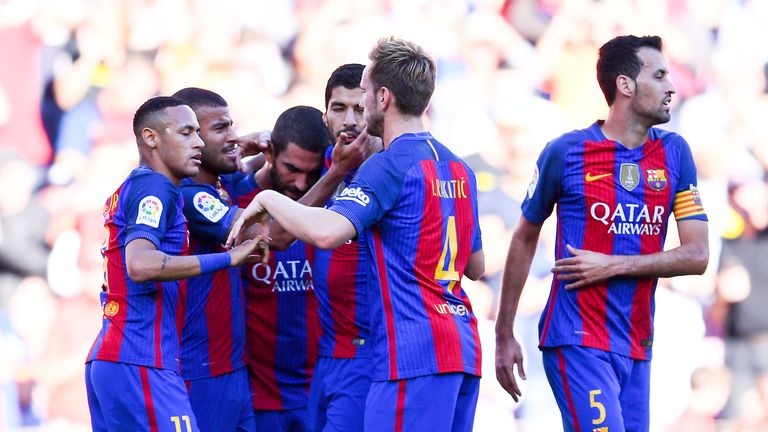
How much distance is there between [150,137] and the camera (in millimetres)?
4891

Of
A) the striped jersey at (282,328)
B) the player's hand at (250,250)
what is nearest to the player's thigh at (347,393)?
the striped jersey at (282,328)

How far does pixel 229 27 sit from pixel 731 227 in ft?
12.6

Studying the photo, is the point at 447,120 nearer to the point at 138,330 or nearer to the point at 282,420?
the point at 282,420

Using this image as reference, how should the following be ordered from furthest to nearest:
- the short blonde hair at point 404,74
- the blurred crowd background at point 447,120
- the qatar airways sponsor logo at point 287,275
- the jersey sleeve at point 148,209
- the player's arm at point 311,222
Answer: the blurred crowd background at point 447,120
the qatar airways sponsor logo at point 287,275
the jersey sleeve at point 148,209
the short blonde hair at point 404,74
the player's arm at point 311,222

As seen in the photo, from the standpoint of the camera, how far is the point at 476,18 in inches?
322

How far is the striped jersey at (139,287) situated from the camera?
4.61 meters

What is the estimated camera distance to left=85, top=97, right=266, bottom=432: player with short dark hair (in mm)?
4570

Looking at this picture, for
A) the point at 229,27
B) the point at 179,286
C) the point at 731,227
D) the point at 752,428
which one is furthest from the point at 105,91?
the point at 752,428

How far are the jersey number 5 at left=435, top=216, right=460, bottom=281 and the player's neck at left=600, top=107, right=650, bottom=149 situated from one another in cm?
114

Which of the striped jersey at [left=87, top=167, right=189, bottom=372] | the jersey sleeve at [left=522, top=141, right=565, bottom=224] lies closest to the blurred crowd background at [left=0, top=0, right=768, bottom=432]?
the jersey sleeve at [left=522, top=141, right=565, bottom=224]

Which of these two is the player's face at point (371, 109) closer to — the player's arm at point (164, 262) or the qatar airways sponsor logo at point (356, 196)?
the qatar airways sponsor logo at point (356, 196)

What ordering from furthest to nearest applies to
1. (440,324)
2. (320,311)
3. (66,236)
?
(66,236) → (320,311) → (440,324)

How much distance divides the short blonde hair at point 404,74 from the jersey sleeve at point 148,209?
0.97m

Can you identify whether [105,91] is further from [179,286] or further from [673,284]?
[673,284]
